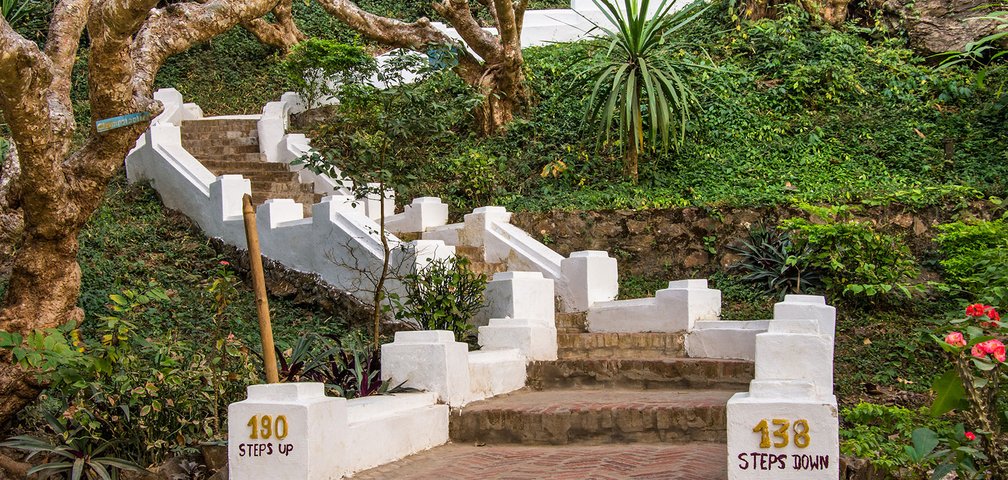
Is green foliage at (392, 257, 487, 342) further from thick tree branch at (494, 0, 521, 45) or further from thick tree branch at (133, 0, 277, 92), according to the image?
thick tree branch at (494, 0, 521, 45)

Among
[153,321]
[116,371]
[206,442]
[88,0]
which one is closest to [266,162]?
[153,321]

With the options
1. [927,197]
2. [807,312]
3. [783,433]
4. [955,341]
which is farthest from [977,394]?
[927,197]

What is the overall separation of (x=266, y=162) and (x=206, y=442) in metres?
8.93

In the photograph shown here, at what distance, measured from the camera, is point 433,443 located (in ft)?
24.1

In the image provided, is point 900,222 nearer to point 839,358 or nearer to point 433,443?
point 839,358

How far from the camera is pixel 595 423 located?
7.36 metres

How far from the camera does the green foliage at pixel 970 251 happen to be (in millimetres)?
10000

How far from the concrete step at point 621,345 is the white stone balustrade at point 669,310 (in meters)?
0.19

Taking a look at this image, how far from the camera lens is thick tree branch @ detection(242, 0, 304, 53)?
19219 millimetres

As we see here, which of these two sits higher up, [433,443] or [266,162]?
[266,162]

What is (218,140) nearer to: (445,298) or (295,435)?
(445,298)

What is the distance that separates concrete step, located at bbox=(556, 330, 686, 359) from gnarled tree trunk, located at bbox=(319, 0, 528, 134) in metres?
5.15

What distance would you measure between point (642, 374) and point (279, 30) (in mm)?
13192

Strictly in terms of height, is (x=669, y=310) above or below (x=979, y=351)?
above
